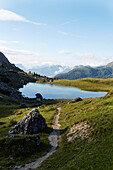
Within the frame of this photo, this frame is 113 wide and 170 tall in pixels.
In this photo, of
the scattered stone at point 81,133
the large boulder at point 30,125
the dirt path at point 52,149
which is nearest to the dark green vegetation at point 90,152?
the scattered stone at point 81,133

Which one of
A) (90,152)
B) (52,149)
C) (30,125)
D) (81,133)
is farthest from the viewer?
(30,125)

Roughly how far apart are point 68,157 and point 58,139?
14.3 m

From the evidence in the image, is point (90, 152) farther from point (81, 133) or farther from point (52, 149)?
point (81, 133)

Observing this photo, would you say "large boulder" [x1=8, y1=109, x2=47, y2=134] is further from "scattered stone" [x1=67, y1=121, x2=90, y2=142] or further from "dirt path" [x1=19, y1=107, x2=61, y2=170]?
"scattered stone" [x1=67, y1=121, x2=90, y2=142]

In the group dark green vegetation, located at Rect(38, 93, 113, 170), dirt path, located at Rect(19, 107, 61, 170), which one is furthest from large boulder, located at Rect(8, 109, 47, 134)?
dark green vegetation, located at Rect(38, 93, 113, 170)

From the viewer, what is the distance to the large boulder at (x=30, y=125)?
4591 cm

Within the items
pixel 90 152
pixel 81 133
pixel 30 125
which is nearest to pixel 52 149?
pixel 81 133

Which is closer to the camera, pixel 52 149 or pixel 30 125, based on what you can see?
pixel 52 149

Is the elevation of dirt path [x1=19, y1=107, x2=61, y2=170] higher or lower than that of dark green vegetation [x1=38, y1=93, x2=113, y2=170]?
lower

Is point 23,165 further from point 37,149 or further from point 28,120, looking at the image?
point 28,120

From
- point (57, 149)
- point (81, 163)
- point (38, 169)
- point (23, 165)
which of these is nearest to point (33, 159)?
point (23, 165)

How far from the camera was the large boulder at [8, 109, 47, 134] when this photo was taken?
45906mm

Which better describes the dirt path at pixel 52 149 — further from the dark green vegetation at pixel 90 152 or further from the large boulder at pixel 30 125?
the large boulder at pixel 30 125

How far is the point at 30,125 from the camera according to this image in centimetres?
4725
